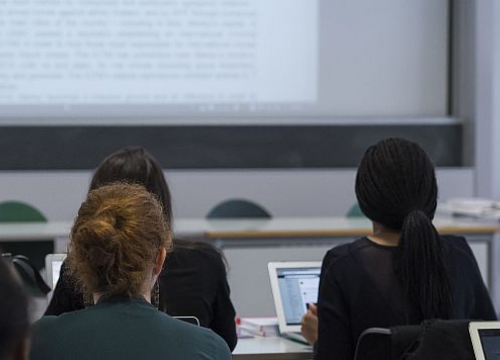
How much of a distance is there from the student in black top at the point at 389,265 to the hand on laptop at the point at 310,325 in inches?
11.2

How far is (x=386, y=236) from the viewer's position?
8.54 ft

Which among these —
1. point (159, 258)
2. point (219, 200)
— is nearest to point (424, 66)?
point (219, 200)

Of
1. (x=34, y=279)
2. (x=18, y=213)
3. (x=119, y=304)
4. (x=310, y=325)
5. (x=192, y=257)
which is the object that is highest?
(x=119, y=304)

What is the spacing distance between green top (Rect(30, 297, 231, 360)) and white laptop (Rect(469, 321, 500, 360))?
2.25 ft

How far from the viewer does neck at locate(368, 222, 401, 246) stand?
2592 millimetres

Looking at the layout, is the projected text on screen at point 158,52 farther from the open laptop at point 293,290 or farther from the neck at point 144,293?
the neck at point 144,293

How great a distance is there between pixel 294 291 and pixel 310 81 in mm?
4014

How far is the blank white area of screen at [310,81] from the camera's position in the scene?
6820mm

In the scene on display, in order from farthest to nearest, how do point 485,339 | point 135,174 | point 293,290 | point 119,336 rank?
point 293,290, point 135,174, point 485,339, point 119,336

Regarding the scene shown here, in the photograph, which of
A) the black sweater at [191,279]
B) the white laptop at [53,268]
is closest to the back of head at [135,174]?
the black sweater at [191,279]

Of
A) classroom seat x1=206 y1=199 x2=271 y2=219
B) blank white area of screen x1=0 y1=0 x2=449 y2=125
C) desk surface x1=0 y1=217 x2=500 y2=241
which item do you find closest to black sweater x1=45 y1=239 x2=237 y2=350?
desk surface x1=0 y1=217 x2=500 y2=241

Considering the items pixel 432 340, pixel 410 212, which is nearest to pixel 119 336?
pixel 432 340

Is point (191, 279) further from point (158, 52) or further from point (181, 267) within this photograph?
point (158, 52)

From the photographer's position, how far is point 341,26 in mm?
7055
